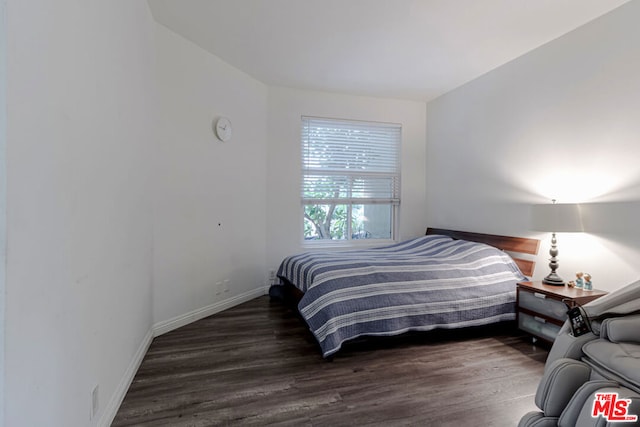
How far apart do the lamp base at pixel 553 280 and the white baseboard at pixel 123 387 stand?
3.27 metres

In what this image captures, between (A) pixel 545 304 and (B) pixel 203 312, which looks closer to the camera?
(A) pixel 545 304

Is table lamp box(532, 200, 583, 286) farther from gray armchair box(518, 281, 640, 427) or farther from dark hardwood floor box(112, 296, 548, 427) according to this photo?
gray armchair box(518, 281, 640, 427)

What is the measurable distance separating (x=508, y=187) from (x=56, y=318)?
3.79 meters

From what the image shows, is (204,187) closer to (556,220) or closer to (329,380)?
(329,380)

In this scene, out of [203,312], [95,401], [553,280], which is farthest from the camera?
[203,312]

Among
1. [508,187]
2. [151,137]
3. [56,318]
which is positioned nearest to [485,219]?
[508,187]

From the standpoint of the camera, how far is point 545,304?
2623 millimetres

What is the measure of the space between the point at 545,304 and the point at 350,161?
2.82 meters

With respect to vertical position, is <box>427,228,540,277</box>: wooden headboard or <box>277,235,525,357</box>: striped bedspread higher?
<box>427,228,540,277</box>: wooden headboard

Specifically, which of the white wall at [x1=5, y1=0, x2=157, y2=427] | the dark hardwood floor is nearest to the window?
the dark hardwood floor

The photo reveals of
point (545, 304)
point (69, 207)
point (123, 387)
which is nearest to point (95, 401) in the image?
point (123, 387)

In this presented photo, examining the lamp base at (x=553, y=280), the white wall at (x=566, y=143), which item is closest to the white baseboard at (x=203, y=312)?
the white wall at (x=566, y=143)

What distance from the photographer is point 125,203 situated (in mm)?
1977

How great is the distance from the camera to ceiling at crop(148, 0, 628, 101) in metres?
2.50
